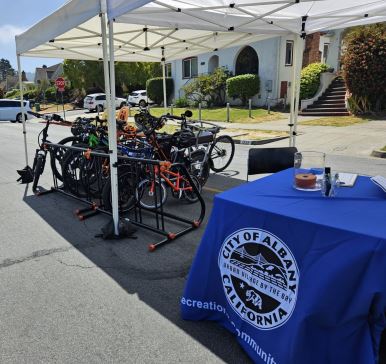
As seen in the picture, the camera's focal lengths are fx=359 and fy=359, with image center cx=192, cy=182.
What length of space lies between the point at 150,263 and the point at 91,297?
74cm

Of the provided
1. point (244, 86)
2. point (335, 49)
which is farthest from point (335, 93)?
point (244, 86)

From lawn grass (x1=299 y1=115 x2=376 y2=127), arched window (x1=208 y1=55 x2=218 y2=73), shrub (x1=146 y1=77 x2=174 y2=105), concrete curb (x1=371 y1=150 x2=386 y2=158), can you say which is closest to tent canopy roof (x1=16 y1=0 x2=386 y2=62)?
concrete curb (x1=371 y1=150 x2=386 y2=158)

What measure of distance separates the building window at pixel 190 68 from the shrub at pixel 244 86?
18.7ft

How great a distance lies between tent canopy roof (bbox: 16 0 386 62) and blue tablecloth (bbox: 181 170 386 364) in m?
2.17

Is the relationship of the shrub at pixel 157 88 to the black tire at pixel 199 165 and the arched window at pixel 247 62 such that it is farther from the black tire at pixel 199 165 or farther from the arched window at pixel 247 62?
the black tire at pixel 199 165

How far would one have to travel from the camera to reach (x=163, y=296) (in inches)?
120

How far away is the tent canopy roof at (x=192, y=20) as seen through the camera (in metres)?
4.30

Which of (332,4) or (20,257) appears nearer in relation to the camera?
(20,257)

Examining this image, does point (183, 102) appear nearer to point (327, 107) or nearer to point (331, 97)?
point (331, 97)

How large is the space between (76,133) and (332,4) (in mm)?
4743

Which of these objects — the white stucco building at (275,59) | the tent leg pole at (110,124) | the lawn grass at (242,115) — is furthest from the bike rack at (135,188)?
the white stucco building at (275,59)

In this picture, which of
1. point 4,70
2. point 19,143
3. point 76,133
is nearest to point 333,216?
point 76,133

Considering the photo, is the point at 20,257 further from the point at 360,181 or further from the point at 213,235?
the point at 360,181

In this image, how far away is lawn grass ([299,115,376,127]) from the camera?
44.5ft
